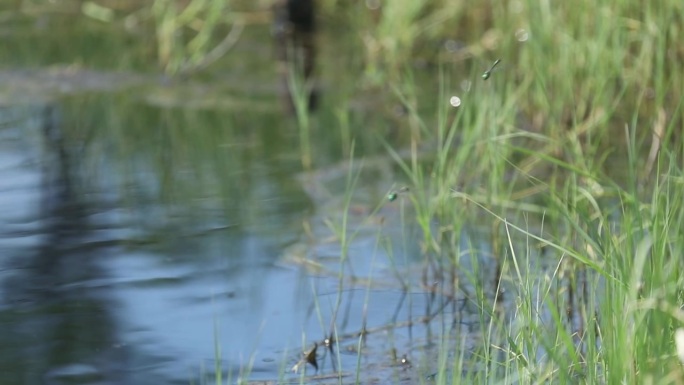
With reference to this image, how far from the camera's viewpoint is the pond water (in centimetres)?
268

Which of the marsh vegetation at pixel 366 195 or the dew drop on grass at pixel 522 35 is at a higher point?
the dew drop on grass at pixel 522 35

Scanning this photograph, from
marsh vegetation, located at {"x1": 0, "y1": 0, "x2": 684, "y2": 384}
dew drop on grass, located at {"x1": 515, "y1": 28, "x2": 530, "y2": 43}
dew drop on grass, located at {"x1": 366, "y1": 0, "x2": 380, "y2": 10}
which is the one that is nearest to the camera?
marsh vegetation, located at {"x1": 0, "y1": 0, "x2": 684, "y2": 384}

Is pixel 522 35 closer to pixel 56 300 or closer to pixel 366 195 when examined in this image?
pixel 366 195

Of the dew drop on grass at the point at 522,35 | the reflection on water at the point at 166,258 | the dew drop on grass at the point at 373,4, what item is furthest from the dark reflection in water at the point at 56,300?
the dew drop on grass at the point at 373,4

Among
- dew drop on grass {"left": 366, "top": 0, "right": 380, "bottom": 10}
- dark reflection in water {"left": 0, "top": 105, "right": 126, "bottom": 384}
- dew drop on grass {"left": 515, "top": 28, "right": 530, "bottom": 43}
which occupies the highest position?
dew drop on grass {"left": 366, "top": 0, "right": 380, "bottom": 10}

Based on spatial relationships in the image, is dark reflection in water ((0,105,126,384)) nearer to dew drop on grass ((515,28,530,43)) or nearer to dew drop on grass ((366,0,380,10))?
dew drop on grass ((515,28,530,43))

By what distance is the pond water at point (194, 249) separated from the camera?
2.68 m

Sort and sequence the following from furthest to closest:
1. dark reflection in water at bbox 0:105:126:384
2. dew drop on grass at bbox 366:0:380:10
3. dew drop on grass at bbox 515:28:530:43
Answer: dew drop on grass at bbox 366:0:380:10 < dew drop on grass at bbox 515:28:530:43 < dark reflection in water at bbox 0:105:126:384

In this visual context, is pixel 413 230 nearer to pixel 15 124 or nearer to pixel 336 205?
Answer: pixel 336 205

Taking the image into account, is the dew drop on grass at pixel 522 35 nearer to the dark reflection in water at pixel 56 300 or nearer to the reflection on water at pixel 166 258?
the reflection on water at pixel 166 258

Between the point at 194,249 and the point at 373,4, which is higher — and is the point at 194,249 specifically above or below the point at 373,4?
below

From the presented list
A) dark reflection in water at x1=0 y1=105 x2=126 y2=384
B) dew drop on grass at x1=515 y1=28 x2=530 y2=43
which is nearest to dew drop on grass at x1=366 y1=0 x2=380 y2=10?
dew drop on grass at x1=515 y1=28 x2=530 y2=43

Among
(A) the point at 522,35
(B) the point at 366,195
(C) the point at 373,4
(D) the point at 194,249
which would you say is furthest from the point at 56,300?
(C) the point at 373,4

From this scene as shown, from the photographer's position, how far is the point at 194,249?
132 inches
